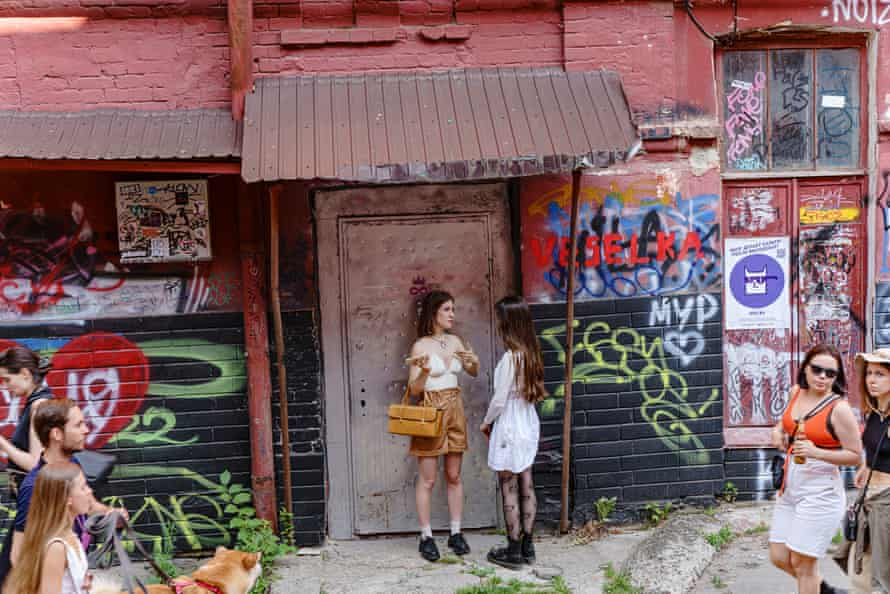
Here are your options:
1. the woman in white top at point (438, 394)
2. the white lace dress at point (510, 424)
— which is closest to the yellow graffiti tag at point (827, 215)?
the white lace dress at point (510, 424)

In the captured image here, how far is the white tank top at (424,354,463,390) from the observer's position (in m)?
6.21

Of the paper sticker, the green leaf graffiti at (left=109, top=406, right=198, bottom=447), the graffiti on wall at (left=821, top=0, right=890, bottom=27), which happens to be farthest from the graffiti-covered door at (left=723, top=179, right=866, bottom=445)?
the green leaf graffiti at (left=109, top=406, right=198, bottom=447)

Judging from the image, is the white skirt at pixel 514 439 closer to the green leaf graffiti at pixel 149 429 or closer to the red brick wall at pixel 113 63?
the green leaf graffiti at pixel 149 429

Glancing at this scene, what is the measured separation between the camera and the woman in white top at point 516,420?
5.91 meters

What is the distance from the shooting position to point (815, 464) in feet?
15.7

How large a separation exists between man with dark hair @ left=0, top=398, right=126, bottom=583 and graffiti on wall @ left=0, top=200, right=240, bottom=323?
187 cm

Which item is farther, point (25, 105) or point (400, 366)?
point (400, 366)

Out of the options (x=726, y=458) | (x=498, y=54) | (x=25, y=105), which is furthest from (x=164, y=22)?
(x=726, y=458)

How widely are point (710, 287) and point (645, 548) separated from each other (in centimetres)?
188

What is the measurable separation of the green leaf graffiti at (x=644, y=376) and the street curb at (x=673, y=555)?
1.59 ft

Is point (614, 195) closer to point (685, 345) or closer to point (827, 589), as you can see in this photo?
point (685, 345)

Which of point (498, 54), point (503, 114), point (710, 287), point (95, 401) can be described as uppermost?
point (498, 54)

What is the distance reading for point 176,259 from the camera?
6.28 metres

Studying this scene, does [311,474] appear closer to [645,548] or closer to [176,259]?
[176,259]
